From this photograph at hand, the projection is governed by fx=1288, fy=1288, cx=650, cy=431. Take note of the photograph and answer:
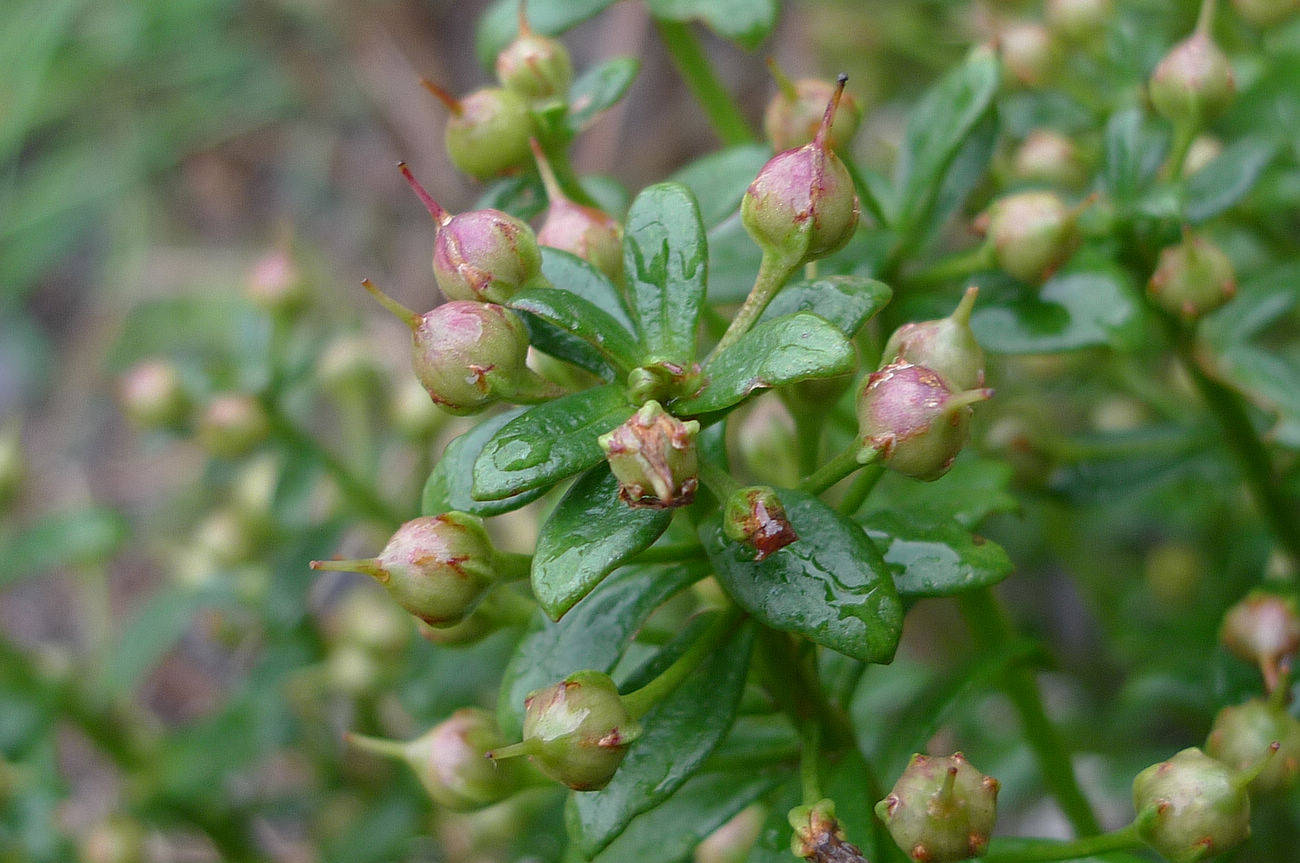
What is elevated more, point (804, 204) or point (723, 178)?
point (804, 204)

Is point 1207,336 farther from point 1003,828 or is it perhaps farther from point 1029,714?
point 1003,828

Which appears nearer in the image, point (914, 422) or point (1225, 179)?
point (914, 422)

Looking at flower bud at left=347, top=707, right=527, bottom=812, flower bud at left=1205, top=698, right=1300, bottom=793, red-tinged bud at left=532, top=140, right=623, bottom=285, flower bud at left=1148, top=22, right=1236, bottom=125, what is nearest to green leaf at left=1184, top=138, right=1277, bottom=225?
flower bud at left=1148, top=22, right=1236, bottom=125

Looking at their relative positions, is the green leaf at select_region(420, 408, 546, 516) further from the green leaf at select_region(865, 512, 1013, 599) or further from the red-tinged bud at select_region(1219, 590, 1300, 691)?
the red-tinged bud at select_region(1219, 590, 1300, 691)

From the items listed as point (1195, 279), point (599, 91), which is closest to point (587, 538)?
point (599, 91)

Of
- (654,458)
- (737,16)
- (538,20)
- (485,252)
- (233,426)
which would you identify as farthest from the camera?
(233,426)

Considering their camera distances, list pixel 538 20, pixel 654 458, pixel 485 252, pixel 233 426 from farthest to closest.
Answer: pixel 233 426 → pixel 538 20 → pixel 485 252 → pixel 654 458

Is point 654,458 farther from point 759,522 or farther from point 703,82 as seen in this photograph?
point 703,82

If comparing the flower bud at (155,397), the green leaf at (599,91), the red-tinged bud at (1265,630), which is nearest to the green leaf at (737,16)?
the green leaf at (599,91)
